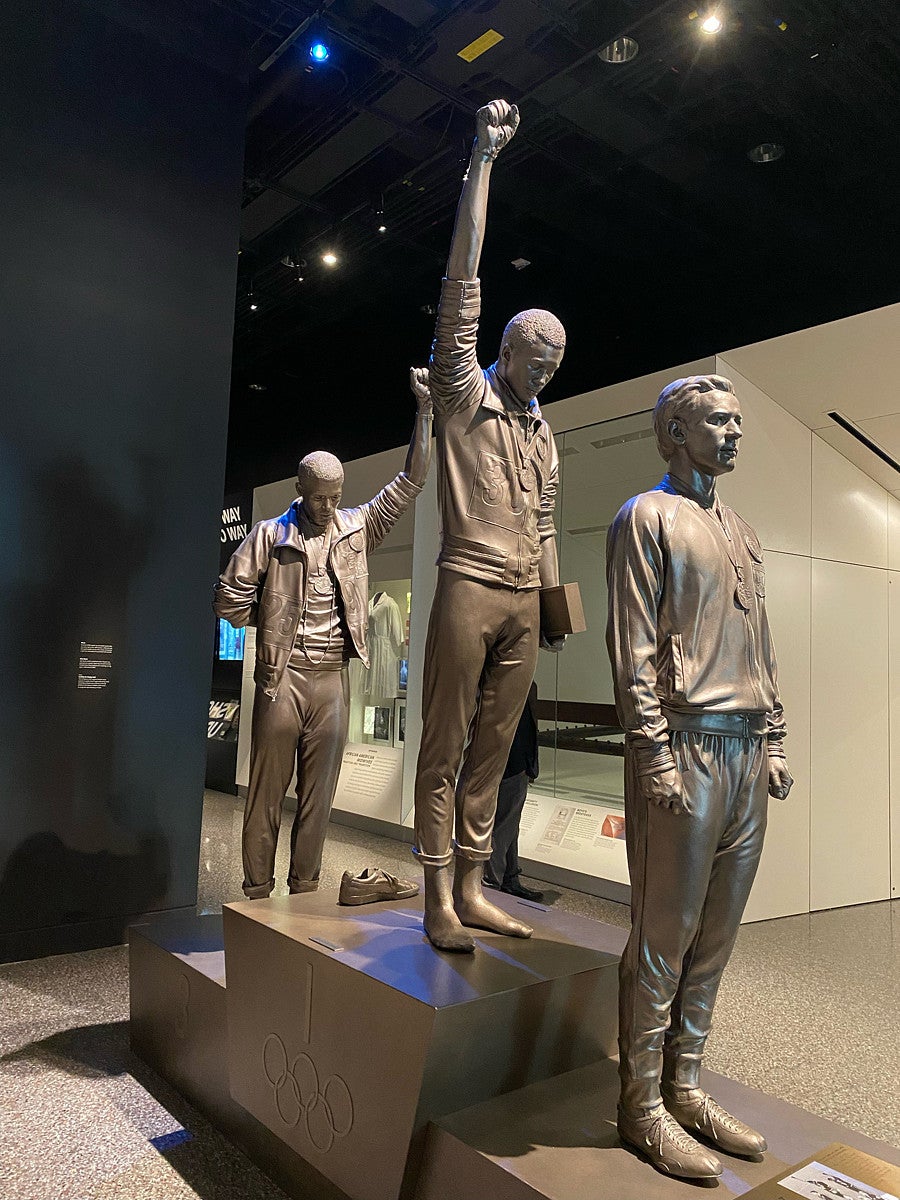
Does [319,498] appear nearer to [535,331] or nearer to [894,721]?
[535,331]

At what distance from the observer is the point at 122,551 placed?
15.8 ft

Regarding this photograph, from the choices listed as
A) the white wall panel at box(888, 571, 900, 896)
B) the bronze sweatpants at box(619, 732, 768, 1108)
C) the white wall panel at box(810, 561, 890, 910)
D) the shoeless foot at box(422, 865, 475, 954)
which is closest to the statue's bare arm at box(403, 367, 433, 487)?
the shoeless foot at box(422, 865, 475, 954)

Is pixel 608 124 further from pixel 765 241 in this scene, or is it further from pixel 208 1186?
pixel 208 1186

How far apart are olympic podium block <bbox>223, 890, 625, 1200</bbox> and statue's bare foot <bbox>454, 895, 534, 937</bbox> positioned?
0.13ft

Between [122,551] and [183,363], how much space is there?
1.13 m

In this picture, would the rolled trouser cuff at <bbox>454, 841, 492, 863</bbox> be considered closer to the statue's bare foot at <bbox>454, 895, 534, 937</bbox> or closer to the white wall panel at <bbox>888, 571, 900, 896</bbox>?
the statue's bare foot at <bbox>454, 895, 534, 937</bbox>

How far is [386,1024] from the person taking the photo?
2203 mm

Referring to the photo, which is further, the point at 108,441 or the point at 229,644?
the point at 229,644

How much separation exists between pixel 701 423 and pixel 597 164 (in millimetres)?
4705

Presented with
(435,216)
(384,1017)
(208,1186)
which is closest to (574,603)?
(384,1017)

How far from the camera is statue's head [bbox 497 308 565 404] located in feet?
8.27

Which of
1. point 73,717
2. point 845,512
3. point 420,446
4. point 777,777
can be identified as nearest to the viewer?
point 777,777

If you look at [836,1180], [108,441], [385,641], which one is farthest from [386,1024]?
[385,641]

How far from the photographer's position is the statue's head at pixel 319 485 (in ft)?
12.2
